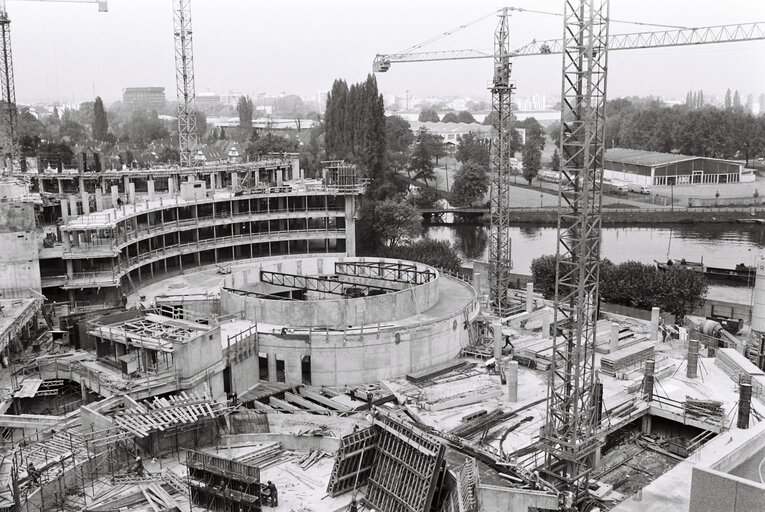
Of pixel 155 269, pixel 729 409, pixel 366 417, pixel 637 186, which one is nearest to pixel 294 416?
pixel 366 417

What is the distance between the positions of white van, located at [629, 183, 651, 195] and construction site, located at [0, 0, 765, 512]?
212ft

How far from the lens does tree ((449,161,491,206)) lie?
11012 centimetres

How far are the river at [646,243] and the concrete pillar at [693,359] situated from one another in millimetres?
40072

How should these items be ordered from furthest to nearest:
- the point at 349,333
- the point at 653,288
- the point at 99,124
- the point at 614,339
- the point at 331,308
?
the point at 99,124 < the point at 653,288 < the point at 614,339 < the point at 331,308 < the point at 349,333

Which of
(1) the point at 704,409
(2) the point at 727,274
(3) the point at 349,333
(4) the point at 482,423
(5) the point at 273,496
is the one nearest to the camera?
(5) the point at 273,496

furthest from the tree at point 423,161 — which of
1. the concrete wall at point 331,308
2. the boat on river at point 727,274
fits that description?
the concrete wall at point 331,308

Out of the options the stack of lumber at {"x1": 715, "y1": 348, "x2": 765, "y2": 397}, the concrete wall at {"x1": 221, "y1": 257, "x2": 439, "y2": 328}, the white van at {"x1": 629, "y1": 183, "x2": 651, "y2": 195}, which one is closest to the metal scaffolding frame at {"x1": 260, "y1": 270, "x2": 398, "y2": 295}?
the concrete wall at {"x1": 221, "y1": 257, "x2": 439, "y2": 328}

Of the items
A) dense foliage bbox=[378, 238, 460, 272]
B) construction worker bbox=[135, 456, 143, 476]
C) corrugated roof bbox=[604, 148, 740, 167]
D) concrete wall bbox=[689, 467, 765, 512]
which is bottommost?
construction worker bbox=[135, 456, 143, 476]

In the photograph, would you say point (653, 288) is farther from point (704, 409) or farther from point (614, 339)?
point (704, 409)

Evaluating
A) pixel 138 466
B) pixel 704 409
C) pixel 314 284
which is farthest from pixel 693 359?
pixel 138 466

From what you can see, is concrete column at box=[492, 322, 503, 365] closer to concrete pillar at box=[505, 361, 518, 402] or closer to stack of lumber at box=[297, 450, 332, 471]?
concrete pillar at box=[505, 361, 518, 402]

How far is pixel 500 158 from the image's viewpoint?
188ft

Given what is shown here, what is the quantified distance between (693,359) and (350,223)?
3675 centimetres

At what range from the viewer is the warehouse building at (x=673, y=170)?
408 ft
